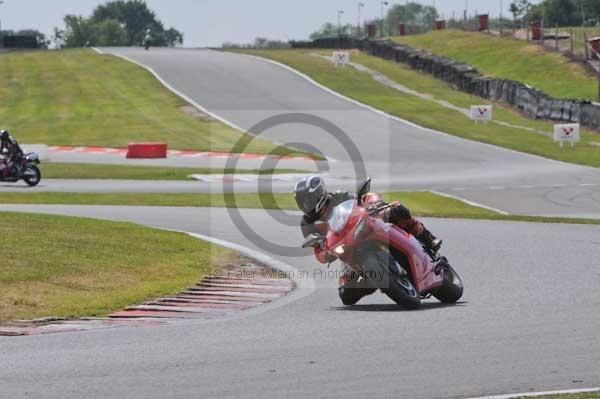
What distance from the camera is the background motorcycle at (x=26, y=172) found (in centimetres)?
3319

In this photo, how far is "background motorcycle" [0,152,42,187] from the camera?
33188 mm

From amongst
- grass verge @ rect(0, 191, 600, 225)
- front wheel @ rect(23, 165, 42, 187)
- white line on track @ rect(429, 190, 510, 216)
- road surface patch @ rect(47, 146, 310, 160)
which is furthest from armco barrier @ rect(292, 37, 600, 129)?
front wheel @ rect(23, 165, 42, 187)

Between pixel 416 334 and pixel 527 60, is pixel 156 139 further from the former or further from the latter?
pixel 416 334

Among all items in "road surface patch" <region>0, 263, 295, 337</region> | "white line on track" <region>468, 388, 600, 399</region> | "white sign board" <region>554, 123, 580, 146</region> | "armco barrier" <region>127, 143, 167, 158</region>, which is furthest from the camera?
"white sign board" <region>554, 123, 580, 146</region>

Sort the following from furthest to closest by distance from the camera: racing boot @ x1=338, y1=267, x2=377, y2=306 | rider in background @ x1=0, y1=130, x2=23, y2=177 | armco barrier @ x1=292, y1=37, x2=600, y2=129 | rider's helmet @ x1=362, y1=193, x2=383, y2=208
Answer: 1. armco barrier @ x1=292, y1=37, x2=600, y2=129
2. rider in background @ x1=0, y1=130, x2=23, y2=177
3. racing boot @ x1=338, y1=267, x2=377, y2=306
4. rider's helmet @ x1=362, y1=193, x2=383, y2=208

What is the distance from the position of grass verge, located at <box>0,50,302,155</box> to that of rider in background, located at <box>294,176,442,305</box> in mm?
31613

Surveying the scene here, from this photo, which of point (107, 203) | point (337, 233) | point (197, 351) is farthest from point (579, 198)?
point (197, 351)

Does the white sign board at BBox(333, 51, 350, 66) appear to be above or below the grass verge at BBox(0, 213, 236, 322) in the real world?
above

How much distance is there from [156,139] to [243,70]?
22.6 meters

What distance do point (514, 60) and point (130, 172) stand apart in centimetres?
3745

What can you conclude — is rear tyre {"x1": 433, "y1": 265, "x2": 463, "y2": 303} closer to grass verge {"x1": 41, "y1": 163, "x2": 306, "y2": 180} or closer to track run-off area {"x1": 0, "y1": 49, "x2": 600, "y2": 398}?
track run-off area {"x1": 0, "y1": 49, "x2": 600, "y2": 398}

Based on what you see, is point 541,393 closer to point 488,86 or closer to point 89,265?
point 89,265

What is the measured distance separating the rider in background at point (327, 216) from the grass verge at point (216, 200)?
46.1 ft

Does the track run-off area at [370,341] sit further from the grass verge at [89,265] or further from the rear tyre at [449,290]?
the grass verge at [89,265]
